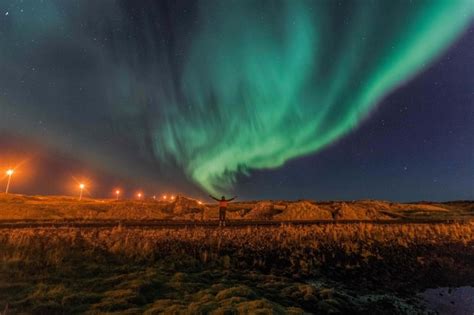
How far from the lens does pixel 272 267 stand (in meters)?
17.4

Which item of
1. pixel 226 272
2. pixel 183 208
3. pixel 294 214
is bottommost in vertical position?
pixel 226 272

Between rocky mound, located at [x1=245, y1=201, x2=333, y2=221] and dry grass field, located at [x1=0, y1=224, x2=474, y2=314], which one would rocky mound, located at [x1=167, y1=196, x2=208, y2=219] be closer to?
rocky mound, located at [x1=245, y1=201, x2=333, y2=221]

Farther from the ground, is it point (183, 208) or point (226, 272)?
point (183, 208)

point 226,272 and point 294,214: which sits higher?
point 294,214

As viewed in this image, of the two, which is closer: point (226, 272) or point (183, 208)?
point (226, 272)

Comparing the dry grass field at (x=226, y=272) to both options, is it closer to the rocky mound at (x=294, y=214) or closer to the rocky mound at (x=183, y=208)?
the rocky mound at (x=294, y=214)

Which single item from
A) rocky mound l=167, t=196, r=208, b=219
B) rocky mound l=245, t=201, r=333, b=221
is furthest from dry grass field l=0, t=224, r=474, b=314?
rocky mound l=167, t=196, r=208, b=219

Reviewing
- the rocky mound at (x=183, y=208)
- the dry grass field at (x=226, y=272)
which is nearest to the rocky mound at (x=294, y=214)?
the rocky mound at (x=183, y=208)

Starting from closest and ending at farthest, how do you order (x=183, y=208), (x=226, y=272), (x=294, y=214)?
(x=226, y=272) < (x=294, y=214) < (x=183, y=208)

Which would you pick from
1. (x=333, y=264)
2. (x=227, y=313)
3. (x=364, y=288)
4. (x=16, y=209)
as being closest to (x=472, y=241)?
(x=333, y=264)

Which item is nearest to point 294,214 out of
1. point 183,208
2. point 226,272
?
point 183,208

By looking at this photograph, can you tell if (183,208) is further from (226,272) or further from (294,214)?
(226,272)

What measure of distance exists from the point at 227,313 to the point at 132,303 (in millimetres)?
3268

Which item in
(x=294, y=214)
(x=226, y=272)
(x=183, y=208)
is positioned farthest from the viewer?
(x=183, y=208)
